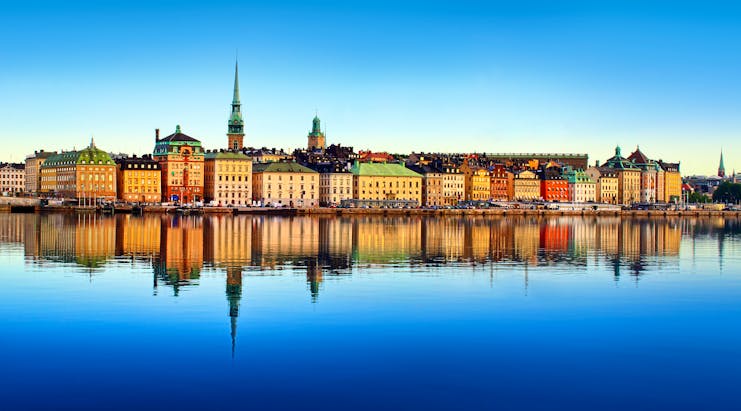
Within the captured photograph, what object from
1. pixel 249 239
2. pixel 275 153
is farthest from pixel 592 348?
pixel 275 153

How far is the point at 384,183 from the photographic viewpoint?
13088 cm

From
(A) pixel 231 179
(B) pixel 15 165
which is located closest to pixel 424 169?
(A) pixel 231 179

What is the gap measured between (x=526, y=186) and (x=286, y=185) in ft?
131

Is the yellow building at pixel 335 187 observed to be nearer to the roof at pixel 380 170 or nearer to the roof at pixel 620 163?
the roof at pixel 380 170

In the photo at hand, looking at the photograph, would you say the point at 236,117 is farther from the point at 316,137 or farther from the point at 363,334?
the point at 363,334

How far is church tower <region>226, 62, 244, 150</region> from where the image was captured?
15475cm

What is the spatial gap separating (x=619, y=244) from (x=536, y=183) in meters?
98.0

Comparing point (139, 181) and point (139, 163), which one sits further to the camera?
point (139, 163)

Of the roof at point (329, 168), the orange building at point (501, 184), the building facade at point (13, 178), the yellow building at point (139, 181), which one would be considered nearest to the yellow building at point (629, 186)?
the orange building at point (501, 184)

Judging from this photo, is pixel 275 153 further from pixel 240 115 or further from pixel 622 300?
pixel 622 300

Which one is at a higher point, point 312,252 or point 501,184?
point 501,184

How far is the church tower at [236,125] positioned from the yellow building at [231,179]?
28683 millimetres

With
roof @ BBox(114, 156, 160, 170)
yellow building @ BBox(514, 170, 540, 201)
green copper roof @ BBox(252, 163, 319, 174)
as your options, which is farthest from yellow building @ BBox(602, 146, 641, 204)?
roof @ BBox(114, 156, 160, 170)

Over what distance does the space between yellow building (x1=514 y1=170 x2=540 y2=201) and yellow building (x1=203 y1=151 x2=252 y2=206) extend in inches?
1641
